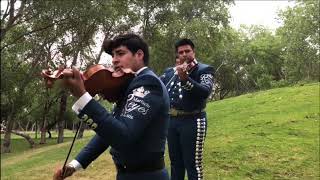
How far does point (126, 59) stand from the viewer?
3.33m

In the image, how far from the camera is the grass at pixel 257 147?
9.46 m

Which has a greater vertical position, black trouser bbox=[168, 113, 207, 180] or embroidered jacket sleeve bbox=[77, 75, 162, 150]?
embroidered jacket sleeve bbox=[77, 75, 162, 150]

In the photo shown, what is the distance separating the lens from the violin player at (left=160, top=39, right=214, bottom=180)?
5645mm

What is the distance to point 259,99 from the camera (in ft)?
67.4

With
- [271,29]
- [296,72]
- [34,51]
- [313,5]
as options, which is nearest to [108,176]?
[34,51]

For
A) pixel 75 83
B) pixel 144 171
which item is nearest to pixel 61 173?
pixel 144 171

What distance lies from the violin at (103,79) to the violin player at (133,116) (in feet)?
0.14

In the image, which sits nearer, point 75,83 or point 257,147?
point 75,83

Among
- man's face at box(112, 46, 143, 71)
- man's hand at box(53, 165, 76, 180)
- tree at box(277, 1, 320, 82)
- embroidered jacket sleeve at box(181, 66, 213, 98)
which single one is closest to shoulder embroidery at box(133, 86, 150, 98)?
man's face at box(112, 46, 143, 71)

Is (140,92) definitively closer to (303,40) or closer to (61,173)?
(61,173)

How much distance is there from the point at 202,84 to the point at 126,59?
2.41m

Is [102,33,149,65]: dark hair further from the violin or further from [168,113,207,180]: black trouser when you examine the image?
[168,113,207,180]: black trouser

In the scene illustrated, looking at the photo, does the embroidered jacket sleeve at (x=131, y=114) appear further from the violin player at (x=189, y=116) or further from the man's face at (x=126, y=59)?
the violin player at (x=189, y=116)

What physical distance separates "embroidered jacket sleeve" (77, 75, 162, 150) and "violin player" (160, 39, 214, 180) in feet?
7.63
